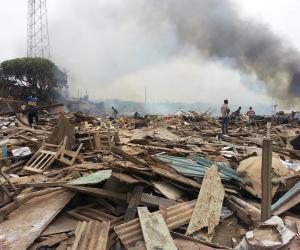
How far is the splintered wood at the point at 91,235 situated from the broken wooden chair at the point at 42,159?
134 inches

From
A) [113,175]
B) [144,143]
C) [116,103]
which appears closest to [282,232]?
[113,175]

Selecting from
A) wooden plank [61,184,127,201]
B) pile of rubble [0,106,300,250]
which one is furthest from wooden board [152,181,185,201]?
wooden plank [61,184,127,201]

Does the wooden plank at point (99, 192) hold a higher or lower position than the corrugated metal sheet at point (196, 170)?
lower

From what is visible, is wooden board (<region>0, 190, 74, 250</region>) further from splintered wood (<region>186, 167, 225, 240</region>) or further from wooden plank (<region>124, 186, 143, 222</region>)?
splintered wood (<region>186, 167, 225, 240</region>)

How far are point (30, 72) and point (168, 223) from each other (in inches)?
1398

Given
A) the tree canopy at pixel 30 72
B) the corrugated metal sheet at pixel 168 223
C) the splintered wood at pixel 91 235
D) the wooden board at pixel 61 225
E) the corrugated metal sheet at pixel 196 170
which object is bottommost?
the wooden board at pixel 61 225

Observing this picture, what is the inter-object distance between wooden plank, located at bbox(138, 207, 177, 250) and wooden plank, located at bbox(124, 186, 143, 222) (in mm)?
201

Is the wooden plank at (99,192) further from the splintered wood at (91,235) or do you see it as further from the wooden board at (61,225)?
the splintered wood at (91,235)

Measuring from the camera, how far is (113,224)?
4547 millimetres

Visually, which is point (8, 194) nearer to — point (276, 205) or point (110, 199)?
point (110, 199)

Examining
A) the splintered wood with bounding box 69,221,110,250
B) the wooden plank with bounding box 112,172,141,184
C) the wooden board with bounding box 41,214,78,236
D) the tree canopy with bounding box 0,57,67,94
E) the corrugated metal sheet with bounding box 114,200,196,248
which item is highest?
the tree canopy with bounding box 0,57,67,94

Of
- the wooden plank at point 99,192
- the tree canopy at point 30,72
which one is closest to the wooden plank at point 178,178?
the wooden plank at point 99,192

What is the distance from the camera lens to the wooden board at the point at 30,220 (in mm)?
4117

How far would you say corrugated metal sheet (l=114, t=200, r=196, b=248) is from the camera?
3.94m
